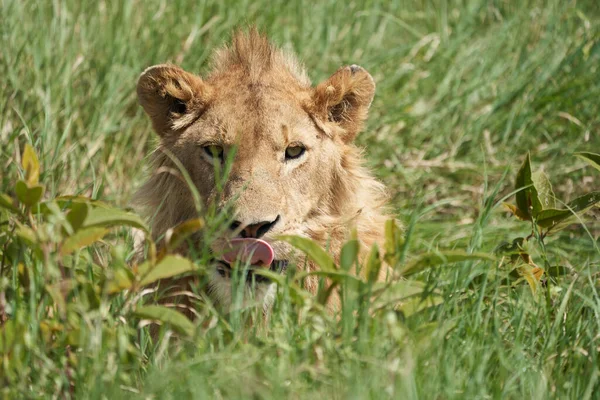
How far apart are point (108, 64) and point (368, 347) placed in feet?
11.8

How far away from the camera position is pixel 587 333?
321 cm

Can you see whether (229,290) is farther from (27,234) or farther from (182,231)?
(27,234)

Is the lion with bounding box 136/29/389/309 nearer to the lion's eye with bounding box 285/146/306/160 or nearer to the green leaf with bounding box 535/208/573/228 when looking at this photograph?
the lion's eye with bounding box 285/146/306/160

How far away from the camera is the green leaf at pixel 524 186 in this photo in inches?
148

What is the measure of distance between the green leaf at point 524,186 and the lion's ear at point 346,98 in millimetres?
912

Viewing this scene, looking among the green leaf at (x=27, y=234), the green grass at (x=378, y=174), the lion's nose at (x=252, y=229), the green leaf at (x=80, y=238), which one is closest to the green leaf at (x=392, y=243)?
the green grass at (x=378, y=174)

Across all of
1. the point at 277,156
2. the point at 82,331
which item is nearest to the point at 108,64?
the point at 277,156

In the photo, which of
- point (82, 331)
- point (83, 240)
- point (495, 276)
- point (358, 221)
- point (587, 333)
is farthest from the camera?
point (358, 221)

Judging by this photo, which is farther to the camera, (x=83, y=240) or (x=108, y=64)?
(x=108, y=64)

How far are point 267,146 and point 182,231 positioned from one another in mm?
1134

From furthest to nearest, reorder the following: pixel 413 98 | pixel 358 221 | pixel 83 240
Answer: pixel 413 98
pixel 358 221
pixel 83 240

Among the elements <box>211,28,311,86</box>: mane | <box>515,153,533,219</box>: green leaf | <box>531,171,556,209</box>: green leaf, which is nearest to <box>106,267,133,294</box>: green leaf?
<box>211,28,311,86</box>: mane

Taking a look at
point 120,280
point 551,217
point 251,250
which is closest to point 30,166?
point 120,280

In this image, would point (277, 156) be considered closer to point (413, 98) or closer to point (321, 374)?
point (321, 374)
